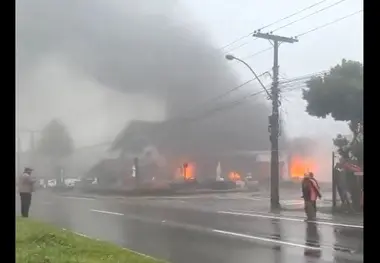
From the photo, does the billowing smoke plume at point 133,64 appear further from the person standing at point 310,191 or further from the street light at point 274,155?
the person standing at point 310,191

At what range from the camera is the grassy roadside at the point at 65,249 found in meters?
1.22

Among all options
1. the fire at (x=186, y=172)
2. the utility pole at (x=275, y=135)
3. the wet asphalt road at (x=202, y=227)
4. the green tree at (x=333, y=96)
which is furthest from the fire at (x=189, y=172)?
the green tree at (x=333, y=96)

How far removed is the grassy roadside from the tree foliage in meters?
0.23

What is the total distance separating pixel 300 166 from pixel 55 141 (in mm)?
841

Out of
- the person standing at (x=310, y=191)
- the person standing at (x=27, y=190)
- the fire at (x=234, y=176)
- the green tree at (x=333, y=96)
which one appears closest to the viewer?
the person standing at (x=27, y=190)

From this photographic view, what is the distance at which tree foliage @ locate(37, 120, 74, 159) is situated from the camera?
1427 mm

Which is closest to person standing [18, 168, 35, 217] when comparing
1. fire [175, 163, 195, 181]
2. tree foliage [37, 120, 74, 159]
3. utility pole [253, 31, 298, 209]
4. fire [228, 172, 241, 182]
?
tree foliage [37, 120, 74, 159]

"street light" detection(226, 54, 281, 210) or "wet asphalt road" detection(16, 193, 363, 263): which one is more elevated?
"street light" detection(226, 54, 281, 210)

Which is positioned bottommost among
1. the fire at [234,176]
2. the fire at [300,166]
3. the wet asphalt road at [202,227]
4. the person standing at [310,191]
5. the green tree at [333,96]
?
the wet asphalt road at [202,227]

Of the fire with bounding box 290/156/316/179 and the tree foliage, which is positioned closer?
the tree foliage

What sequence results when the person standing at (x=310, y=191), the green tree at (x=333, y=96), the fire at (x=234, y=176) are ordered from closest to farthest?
the green tree at (x=333, y=96)
the person standing at (x=310, y=191)
the fire at (x=234, y=176)

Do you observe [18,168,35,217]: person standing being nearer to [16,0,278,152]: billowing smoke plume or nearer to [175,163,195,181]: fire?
[16,0,278,152]: billowing smoke plume

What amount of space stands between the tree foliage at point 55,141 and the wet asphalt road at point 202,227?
147 millimetres

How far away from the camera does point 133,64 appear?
1612 millimetres
